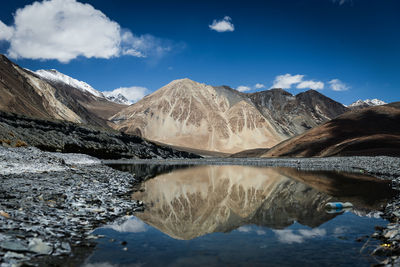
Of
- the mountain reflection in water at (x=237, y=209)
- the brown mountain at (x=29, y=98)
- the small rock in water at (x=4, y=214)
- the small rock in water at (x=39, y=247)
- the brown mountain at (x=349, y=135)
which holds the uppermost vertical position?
the brown mountain at (x=29, y=98)

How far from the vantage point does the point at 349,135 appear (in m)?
101

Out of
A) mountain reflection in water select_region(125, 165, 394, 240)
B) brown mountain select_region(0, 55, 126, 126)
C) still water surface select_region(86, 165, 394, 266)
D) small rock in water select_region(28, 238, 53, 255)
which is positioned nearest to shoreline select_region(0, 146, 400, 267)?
small rock in water select_region(28, 238, 53, 255)

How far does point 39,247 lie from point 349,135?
10649 centimetres

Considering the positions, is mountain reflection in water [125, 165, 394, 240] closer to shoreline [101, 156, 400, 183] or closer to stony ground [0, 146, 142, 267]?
stony ground [0, 146, 142, 267]

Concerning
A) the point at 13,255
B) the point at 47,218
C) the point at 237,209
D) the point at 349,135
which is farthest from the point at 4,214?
the point at 349,135

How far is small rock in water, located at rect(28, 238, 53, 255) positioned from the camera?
7.69 metres

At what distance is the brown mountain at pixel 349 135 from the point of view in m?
82.6

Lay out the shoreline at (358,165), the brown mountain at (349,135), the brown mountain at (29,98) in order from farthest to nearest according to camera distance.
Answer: the brown mountain at (29,98)
the brown mountain at (349,135)
the shoreline at (358,165)

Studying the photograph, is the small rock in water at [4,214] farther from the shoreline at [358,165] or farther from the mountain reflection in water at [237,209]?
the shoreline at [358,165]

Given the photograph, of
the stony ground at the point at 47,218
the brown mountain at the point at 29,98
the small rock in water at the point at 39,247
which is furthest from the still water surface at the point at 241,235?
the brown mountain at the point at 29,98

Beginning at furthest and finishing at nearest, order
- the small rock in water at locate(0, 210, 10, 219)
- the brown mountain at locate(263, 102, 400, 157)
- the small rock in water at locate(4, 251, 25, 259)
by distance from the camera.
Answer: the brown mountain at locate(263, 102, 400, 157), the small rock in water at locate(0, 210, 10, 219), the small rock in water at locate(4, 251, 25, 259)

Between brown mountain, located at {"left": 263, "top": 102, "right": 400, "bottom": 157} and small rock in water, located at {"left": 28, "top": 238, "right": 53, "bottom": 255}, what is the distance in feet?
265

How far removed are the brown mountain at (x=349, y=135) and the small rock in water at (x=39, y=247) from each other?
8072 centimetres

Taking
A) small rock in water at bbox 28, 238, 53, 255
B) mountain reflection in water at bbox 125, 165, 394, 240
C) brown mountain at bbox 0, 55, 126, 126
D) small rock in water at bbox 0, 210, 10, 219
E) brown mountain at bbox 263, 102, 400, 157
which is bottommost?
mountain reflection in water at bbox 125, 165, 394, 240
